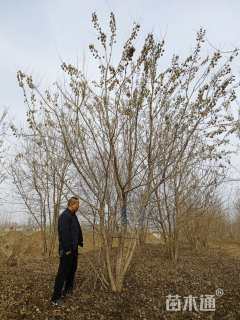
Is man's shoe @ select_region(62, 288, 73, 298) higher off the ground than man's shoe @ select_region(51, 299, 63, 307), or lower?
higher

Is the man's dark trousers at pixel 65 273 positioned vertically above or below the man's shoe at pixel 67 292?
above

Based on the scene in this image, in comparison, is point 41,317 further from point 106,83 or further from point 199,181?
point 199,181

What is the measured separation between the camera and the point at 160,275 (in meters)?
6.49

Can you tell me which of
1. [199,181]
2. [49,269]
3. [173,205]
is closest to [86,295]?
[49,269]

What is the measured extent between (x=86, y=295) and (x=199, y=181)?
6.30 m

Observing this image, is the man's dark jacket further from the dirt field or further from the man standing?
the dirt field

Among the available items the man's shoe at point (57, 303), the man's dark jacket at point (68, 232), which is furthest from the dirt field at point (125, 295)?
the man's dark jacket at point (68, 232)

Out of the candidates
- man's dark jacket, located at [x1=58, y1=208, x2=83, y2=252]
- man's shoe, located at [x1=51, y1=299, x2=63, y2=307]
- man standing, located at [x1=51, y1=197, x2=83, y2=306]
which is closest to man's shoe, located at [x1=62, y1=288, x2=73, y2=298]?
man standing, located at [x1=51, y1=197, x2=83, y2=306]

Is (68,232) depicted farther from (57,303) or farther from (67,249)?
(57,303)

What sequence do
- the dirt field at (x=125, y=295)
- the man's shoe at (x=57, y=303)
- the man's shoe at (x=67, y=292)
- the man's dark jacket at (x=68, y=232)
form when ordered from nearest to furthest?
1. the dirt field at (x=125, y=295)
2. the man's shoe at (x=57, y=303)
3. the man's dark jacket at (x=68, y=232)
4. the man's shoe at (x=67, y=292)

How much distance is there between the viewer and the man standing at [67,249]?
453 cm

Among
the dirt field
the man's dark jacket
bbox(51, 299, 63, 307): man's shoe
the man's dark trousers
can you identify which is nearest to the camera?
the dirt field

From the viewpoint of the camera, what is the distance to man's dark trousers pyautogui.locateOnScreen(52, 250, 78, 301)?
452 centimetres

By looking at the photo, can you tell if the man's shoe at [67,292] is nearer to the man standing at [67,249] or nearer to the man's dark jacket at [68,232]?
the man standing at [67,249]
